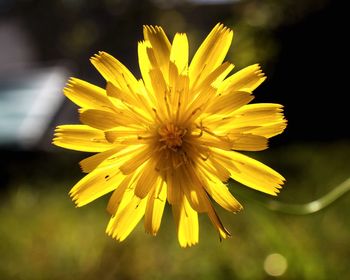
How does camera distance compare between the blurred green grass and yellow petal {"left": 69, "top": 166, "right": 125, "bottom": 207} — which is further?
the blurred green grass

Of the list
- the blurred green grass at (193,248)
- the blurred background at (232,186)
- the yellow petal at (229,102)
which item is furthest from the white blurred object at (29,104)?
the yellow petal at (229,102)

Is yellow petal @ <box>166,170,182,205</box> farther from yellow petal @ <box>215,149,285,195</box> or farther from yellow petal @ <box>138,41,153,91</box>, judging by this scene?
yellow petal @ <box>138,41,153,91</box>

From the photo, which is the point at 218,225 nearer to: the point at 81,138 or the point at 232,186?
the point at 232,186

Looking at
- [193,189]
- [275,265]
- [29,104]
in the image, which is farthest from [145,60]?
[29,104]

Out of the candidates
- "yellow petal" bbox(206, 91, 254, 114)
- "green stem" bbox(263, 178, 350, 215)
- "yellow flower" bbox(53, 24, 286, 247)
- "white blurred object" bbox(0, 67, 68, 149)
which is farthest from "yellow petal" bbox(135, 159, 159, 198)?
"white blurred object" bbox(0, 67, 68, 149)

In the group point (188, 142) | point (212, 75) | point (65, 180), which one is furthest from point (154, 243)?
point (65, 180)

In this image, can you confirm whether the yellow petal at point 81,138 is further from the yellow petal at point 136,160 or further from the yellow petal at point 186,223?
the yellow petal at point 186,223

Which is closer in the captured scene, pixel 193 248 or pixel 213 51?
pixel 213 51
